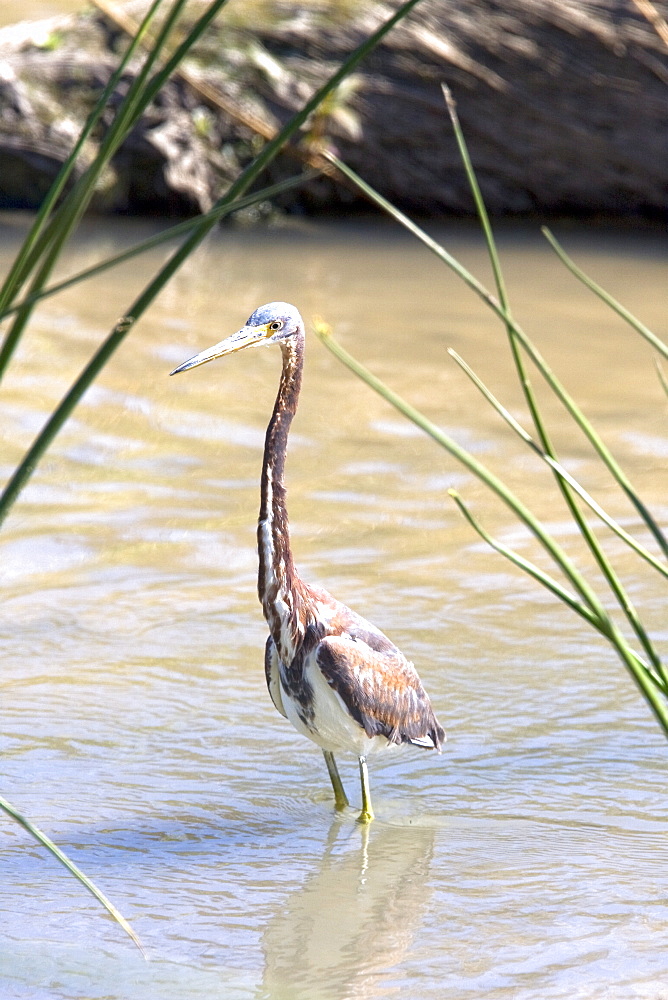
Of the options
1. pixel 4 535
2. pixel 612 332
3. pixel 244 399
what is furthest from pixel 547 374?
pixel 612 332

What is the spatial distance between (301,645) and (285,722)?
940 mm

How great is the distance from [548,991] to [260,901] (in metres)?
0.91

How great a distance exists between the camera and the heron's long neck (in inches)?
156

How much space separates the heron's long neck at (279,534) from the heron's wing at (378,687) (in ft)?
0.45

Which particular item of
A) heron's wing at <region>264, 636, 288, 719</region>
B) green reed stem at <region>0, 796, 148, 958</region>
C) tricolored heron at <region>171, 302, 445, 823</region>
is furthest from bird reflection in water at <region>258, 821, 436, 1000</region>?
green reed stem at <region>0, 796, 148, 958</region>

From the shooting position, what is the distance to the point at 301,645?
4.07 m

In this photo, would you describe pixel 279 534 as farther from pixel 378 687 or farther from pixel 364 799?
pixel 364 799

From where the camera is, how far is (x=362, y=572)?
6020 mm

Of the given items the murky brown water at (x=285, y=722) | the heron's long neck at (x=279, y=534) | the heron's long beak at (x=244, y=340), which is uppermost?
the heron's long beak at (x=244, y=340)

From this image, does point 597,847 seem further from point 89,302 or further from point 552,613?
point 89,302

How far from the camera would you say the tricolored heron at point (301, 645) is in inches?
157

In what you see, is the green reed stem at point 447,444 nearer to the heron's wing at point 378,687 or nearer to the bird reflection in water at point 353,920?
the bird reflection in water at point 353,920

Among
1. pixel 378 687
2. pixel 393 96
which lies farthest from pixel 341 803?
pixel 393 96

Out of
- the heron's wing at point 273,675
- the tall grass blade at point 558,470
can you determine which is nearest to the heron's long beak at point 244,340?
the heron's wing at point 273,675
